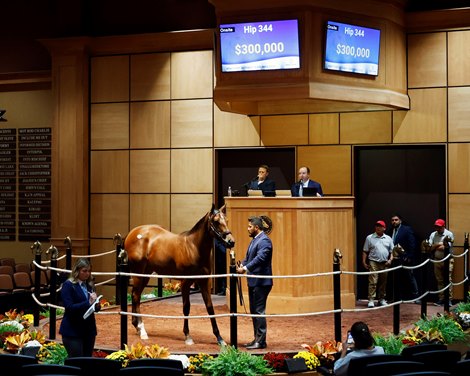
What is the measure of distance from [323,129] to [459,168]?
2721 mm

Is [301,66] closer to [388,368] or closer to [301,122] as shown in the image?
[301,122]

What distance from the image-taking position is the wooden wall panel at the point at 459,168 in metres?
15.0

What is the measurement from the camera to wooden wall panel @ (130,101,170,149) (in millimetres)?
16781

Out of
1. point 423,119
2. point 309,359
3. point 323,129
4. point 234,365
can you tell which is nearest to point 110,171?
point 323,129

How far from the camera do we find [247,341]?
10453 mm

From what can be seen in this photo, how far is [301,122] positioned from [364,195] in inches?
75.4

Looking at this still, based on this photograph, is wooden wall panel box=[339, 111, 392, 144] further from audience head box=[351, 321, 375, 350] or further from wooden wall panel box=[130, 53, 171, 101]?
audience head box=[351, 321, 375, 350]

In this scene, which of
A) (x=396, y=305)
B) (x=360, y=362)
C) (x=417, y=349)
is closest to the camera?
(x=360, y=362)

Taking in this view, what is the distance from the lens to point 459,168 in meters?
15.1

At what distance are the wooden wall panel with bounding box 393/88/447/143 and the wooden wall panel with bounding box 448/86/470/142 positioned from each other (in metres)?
0.11

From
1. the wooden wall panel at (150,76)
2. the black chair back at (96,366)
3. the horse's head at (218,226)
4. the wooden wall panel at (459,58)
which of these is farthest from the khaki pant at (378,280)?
the black chair back at (96,366)

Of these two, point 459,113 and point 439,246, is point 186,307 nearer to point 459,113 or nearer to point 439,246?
point 439,246

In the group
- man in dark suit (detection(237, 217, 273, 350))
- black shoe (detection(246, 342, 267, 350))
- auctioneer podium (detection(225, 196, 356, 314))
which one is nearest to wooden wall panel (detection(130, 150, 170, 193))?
auctioneer podium (detection(225, 196, 356, 314))

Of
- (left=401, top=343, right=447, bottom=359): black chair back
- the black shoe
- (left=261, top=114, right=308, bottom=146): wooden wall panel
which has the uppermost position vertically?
(left=261, top=114, right=308, bottom=146): wooden wall panel
